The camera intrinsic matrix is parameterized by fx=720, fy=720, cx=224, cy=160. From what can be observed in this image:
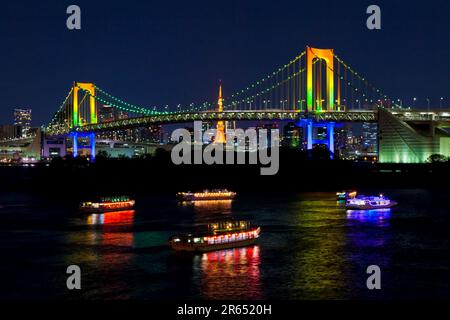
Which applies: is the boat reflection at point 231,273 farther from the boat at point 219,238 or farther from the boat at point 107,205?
the boat at point 107,205

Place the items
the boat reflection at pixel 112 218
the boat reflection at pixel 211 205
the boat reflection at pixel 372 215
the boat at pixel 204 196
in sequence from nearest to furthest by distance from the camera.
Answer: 1. the boat reflection at pixel 112 218
2. the boat reflection at pixel 372 215
3. the boat reflection at pixel 211 205
4. the boat at pixel 204 196

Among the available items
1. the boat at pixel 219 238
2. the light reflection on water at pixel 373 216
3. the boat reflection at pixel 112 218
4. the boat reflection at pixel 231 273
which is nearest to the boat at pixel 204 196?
the boat reflection at pixel 112 218

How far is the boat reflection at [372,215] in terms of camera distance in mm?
28188

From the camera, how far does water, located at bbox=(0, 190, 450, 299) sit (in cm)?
1541

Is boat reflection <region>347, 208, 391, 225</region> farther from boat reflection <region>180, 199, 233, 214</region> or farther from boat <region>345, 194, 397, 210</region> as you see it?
boat reflection <region>180, 199, 233, 214</region>

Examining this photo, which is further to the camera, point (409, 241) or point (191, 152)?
point (191, 152)

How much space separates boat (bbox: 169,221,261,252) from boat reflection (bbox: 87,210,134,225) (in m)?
6.65

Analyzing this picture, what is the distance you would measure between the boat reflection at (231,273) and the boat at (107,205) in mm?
12027

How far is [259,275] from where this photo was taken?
55.2ft

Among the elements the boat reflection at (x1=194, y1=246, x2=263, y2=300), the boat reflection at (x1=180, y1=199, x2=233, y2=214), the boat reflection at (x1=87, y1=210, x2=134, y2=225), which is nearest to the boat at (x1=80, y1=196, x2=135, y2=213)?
A: the boat reflection at (x1=87, y1=210, x2=134, y2=225)

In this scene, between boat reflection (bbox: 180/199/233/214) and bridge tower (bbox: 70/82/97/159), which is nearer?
boat reflection (bbox: 180/199/233/214)
